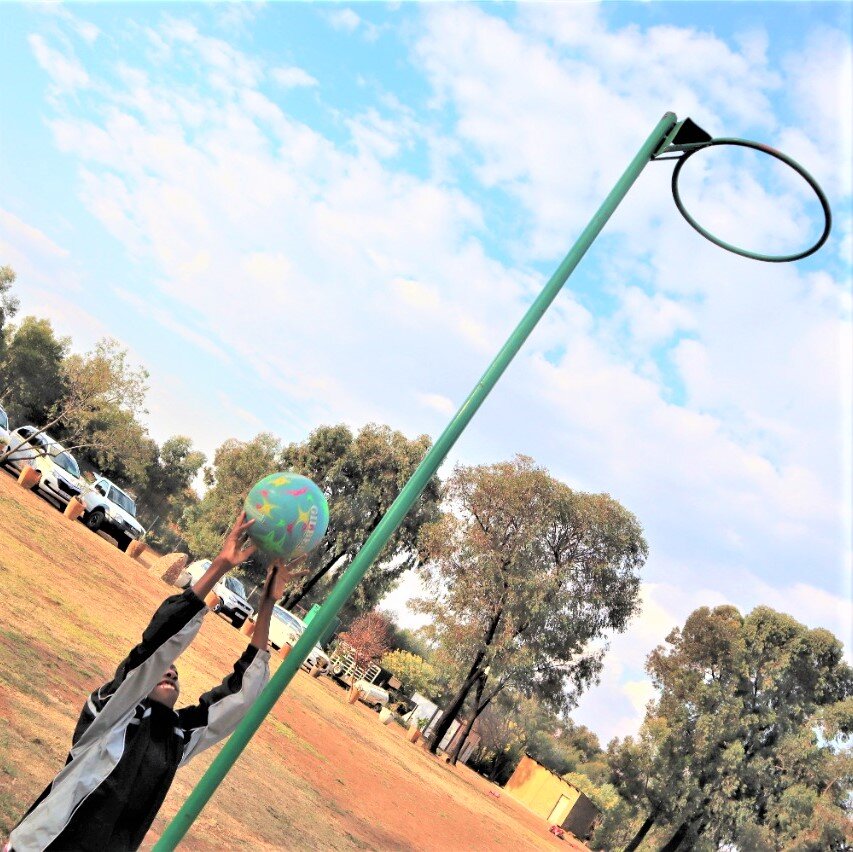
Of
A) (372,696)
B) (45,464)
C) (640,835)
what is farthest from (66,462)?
(640,835)

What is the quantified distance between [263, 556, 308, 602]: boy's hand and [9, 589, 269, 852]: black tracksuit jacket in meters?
0.50

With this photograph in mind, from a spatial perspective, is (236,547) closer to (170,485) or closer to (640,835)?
(640,835)

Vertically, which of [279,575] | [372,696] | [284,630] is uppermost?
[279,575]

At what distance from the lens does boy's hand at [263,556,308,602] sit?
13.4ft

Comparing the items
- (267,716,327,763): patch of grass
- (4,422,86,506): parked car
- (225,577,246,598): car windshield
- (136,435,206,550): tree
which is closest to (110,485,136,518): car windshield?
(4,422,86,506): parked car

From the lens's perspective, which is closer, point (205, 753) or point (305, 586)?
point (205, 753)

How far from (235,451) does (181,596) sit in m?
49.7

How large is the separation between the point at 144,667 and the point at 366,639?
149ft

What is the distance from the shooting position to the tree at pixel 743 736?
34281mm

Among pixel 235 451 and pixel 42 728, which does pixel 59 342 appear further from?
pixel 42 728

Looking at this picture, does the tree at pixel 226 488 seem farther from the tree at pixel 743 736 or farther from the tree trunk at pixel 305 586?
the tree at pixel 743 736

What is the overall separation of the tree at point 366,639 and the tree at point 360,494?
1.02m

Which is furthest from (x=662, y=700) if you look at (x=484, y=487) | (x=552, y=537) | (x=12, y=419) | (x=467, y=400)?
(x=12, y=419)

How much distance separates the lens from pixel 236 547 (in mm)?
3844
